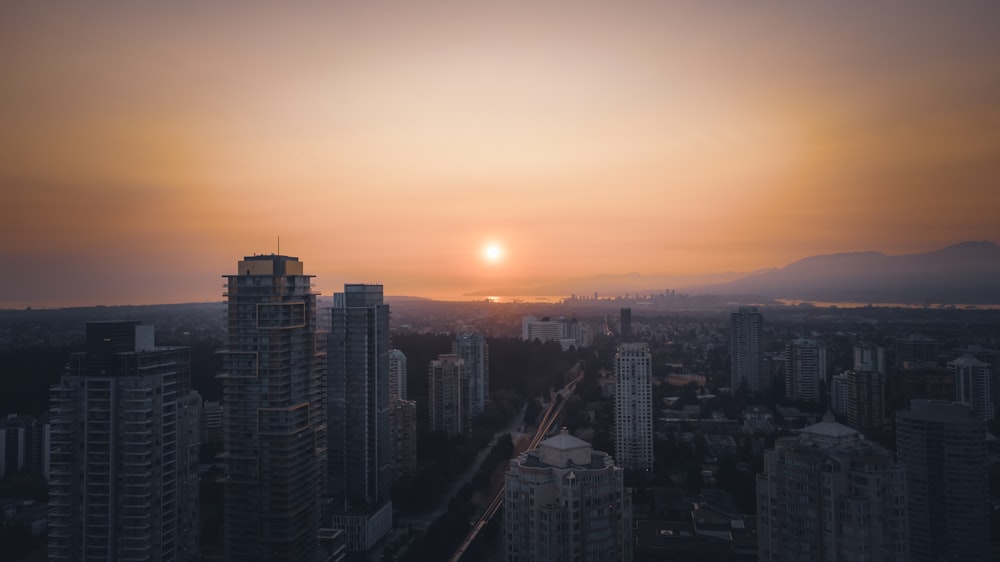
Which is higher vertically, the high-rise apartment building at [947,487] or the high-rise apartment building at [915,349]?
the high-rise apartment building at [915,349]

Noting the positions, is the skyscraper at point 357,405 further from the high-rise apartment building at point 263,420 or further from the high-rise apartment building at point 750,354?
the high-rise apartment building at point 750,354

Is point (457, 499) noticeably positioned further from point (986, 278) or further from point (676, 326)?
point (676, 326)

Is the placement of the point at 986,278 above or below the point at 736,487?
above

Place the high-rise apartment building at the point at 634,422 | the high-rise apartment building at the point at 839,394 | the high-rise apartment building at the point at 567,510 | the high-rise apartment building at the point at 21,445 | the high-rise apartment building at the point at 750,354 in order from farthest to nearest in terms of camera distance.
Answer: the high-rise apartment building at the point at 750,354
the high-rise apartment building at the point at 839,394
the high-rise apartment building at the point at 634,422
the high-rise apartment building at the point at 21,445
the high-rise apartment building at the point at 567,510

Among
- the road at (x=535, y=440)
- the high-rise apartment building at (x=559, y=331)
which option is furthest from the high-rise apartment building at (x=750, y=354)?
the high-rise apartment building at (x=559, y=331)

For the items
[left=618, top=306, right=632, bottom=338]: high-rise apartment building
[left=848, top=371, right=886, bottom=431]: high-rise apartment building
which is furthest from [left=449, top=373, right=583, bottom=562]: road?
[left=618, top=306, right=632, bottom=338]: high-rise apartment building

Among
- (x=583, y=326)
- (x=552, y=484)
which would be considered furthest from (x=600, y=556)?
(x=583, y=326)
